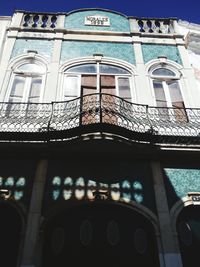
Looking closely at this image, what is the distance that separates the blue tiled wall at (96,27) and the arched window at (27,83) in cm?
237

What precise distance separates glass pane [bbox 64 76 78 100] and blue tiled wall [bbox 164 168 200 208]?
11.0ft

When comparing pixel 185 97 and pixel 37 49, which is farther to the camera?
pixel 37 49

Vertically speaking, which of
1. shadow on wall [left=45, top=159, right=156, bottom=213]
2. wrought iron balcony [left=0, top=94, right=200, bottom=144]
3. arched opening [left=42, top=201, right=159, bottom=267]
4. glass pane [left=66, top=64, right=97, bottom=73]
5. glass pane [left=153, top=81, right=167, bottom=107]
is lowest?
arched opening [left=42, top=201, right=159, bottom=267]

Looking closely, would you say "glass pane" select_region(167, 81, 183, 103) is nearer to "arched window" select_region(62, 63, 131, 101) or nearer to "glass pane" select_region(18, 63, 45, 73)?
"arched window" select_region(62, 63, 131, 101)

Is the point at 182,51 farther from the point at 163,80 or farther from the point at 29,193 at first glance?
the point at 29,193

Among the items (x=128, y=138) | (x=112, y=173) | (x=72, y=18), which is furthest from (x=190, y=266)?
(x=72, y=18)

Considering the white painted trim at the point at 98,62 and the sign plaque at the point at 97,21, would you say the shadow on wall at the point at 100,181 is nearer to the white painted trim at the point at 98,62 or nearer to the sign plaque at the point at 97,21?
the white painted trim at the point at 98,62

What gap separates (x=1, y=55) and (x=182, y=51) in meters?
5.94

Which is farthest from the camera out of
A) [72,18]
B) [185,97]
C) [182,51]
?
[72,18]

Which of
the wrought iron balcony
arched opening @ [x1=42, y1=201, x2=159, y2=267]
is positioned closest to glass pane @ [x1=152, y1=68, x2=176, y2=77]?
the wrought iron balcony

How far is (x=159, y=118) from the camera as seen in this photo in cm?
712

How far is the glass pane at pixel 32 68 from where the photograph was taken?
8.28 m

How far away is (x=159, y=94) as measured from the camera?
8008 mm

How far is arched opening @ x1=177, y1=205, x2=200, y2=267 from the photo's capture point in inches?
208
